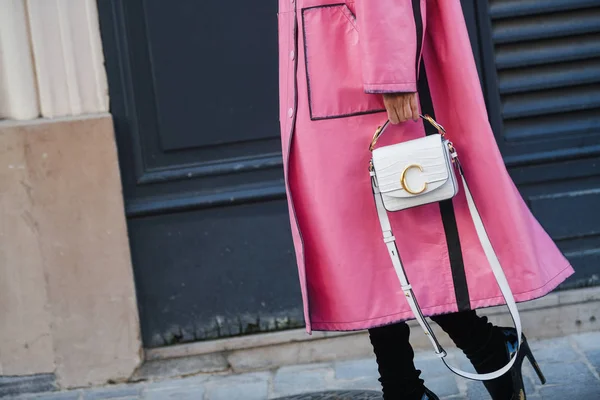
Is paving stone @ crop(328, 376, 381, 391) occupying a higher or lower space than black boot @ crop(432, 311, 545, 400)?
lower

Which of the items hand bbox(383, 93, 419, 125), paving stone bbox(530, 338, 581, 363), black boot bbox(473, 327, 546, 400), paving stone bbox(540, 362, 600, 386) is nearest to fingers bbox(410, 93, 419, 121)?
hand bbox(383, 93, 419, 125)

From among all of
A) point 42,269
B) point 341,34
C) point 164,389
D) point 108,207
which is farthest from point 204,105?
point 341,34

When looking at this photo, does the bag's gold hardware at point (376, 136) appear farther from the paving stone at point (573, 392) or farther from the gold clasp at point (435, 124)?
the paving stone at point (573, 392)

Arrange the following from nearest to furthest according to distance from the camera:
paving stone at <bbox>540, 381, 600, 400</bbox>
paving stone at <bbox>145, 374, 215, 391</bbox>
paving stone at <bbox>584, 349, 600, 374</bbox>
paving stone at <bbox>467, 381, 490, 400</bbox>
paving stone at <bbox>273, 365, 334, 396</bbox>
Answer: paving stone at <bbox>540, 381, 600, 400</bbox>
paving stone at <bbox>467, 381, 490, 400</bbox>
paving stone at <bbox>584, 349, 600, 374</bbox>
paving stone at <bbox>273, 365, 334, 396</bbox>
paving stone at <bbox>145, 374, 215, 391</bbox>

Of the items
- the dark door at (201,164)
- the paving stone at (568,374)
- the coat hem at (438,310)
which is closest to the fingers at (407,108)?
the coat hem at (438,310)

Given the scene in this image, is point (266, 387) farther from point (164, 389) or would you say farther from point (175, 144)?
point (175, 144)

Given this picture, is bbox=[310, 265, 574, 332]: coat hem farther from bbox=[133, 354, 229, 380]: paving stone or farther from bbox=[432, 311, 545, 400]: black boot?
bbox=[133, 354, 229, 380]: paving stone

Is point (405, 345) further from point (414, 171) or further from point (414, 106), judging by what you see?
point (414, 106)

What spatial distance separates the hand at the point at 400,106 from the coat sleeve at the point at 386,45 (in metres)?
0.03

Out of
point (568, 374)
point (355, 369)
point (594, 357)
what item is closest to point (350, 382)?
point (355, 369)

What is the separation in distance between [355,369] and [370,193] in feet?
5.24

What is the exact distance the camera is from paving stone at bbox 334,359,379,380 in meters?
3.77

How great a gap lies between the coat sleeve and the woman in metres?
0.06

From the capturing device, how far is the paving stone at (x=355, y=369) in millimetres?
3766
